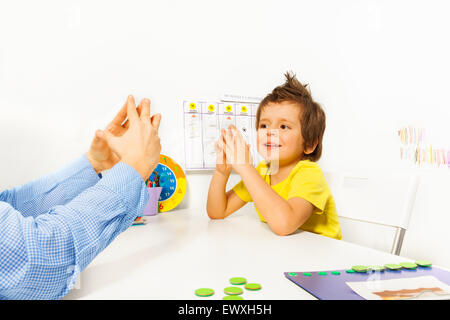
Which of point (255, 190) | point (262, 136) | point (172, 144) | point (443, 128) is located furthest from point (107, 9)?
point (443, 128)

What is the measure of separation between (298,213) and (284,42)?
2.80 ft

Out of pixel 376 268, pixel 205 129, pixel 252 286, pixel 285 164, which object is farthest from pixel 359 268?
pixel 205 129

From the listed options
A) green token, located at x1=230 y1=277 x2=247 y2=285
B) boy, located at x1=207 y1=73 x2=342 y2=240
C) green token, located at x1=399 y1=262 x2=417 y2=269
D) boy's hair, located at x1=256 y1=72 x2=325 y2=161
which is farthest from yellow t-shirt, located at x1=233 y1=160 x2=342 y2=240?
green token, located at x1=230 y1=277 x2=247 y2=285

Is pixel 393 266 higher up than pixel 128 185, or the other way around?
pixel 128 185

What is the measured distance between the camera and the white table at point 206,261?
1.42ft

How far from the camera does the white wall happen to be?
102cm

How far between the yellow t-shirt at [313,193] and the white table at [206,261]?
0.12m

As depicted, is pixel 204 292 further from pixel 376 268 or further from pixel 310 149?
pixel 310 149

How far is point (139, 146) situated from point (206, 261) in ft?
0.75

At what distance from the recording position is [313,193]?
2.84 feet

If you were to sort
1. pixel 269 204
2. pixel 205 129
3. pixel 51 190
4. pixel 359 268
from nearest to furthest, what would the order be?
1. pixel 359 268
2. pixel 51 190
3. pixel 269 204
4. pixel 205 129

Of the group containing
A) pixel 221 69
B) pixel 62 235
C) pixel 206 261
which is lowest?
pixel 206 261

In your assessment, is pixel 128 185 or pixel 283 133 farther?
pixel 283 133

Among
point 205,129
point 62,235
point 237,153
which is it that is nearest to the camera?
point 62,235
